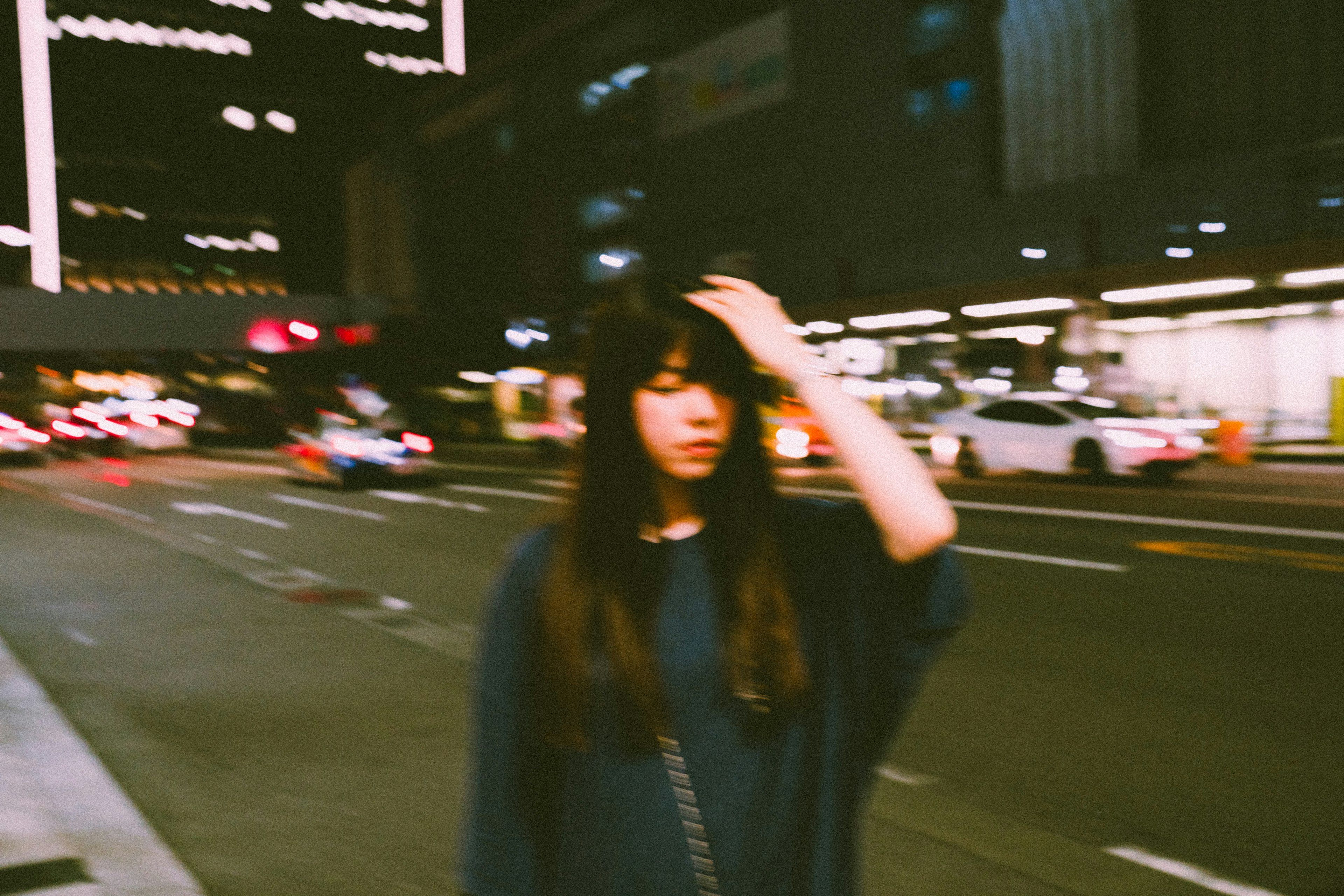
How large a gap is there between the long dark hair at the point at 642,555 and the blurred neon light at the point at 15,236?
10.4ft

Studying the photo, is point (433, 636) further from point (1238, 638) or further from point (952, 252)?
point (952, 252)

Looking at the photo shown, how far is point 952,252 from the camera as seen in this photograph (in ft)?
124

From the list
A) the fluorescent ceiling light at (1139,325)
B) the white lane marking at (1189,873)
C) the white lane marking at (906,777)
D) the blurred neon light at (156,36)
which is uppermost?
the blurred neon light at (156,36)

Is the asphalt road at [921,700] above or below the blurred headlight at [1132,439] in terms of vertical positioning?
below

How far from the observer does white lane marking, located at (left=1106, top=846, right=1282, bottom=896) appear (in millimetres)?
3705

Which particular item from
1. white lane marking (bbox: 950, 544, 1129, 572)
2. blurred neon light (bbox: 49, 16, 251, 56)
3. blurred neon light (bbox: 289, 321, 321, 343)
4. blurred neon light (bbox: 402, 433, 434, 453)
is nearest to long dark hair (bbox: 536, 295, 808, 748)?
white lane marking (bbox: 950, 544, 1129, 572)

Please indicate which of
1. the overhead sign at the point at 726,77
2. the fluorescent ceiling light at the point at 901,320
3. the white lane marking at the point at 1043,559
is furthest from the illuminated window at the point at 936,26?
the white lane marking at the point at 1043,559

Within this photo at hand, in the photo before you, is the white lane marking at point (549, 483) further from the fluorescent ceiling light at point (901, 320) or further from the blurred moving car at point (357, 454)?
the fluorescent ceiling light at point (901, 320)

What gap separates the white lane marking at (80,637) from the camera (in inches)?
311

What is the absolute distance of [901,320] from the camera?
33.8 m

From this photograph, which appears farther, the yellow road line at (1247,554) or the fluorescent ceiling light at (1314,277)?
the fluorescent ceiling light at (1314,277)

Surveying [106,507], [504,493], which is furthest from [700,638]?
[106,507]

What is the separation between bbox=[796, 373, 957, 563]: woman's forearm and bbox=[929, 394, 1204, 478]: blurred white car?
18425mm

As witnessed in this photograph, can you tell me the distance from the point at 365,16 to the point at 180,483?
31221mm
